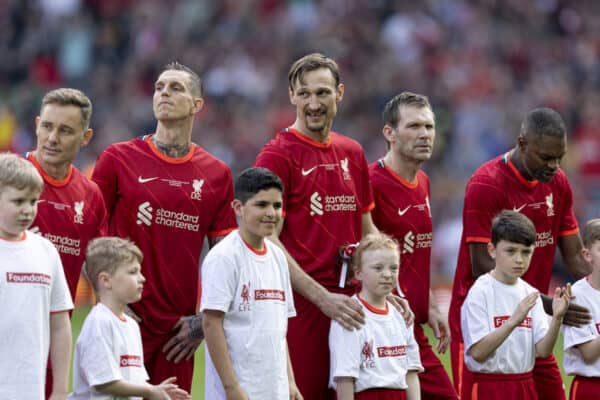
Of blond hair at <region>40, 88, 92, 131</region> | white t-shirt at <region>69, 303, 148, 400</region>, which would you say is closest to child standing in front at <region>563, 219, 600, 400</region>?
Answer: white t-shirt at <region>69, 303, 148, 400</region>

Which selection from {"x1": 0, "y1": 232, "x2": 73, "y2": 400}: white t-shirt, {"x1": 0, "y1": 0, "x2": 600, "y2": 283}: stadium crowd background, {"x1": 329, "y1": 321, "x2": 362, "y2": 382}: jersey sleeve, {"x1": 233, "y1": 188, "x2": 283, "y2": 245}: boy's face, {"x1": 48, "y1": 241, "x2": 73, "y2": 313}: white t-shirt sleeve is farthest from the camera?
{"x1": 0, "y1": 0, "x2": 600, "y2": 283}: stadium crowd background

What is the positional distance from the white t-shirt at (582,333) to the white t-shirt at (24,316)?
384 centimetres

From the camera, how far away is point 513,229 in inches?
297

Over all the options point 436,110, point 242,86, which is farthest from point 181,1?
point 436,110

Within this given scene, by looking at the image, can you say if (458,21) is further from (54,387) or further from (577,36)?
(54,387)

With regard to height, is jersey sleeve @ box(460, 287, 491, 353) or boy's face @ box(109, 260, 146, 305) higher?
boy's face @ box(109, 260, 146, 305)

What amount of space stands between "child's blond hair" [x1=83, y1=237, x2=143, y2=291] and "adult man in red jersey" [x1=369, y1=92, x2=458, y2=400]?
229cm

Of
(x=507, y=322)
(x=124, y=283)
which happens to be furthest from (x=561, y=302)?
(x=124, y=283)

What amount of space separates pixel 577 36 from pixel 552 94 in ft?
8.23

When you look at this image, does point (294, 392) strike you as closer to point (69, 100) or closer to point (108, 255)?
point (108, 255)

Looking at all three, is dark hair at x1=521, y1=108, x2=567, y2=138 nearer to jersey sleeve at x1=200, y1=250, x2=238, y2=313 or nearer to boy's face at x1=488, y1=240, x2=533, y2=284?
boy's face at x1=488, y1=240, x2=533, y2=284

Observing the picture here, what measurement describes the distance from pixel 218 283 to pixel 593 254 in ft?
9.63

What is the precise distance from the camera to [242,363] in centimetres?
656

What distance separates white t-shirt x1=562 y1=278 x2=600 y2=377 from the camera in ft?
25.9
